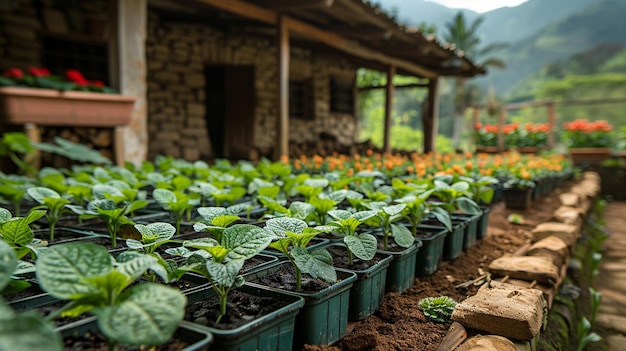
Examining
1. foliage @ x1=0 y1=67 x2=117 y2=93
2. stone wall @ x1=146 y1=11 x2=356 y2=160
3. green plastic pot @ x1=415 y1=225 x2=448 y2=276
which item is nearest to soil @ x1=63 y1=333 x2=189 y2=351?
green plastic pot @ x1=415 y1=225 x2=448 y2=276

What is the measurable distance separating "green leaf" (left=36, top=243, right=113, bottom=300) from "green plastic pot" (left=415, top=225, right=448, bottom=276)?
51.6 inches

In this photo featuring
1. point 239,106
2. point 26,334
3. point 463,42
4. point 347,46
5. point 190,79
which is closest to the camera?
point 26,334

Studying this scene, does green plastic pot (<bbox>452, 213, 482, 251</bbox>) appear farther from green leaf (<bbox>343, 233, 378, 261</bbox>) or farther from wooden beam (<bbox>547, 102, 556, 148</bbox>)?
wooden beam (<bbox>547, 102, 556, 148</bbox>)

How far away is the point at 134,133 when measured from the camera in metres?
3.89

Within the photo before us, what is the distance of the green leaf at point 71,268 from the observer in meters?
0.78

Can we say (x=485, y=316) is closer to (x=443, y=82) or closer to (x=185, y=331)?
(x=185, y=331)

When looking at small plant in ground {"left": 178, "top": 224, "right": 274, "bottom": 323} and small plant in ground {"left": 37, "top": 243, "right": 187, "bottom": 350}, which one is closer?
small plant in ground {"left": 37, "top": 243, "right": 187, "bottom": 350}

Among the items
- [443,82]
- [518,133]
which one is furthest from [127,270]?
[443,82]

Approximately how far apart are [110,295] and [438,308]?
1.05 meters

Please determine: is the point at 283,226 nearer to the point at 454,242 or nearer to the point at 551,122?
the point at 454,242

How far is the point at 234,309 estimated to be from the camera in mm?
1118

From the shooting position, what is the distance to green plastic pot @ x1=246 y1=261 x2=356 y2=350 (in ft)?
3.95

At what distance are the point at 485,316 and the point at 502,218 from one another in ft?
8.25

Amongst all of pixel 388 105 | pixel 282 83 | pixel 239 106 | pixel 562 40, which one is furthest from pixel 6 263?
pixel 562 40
